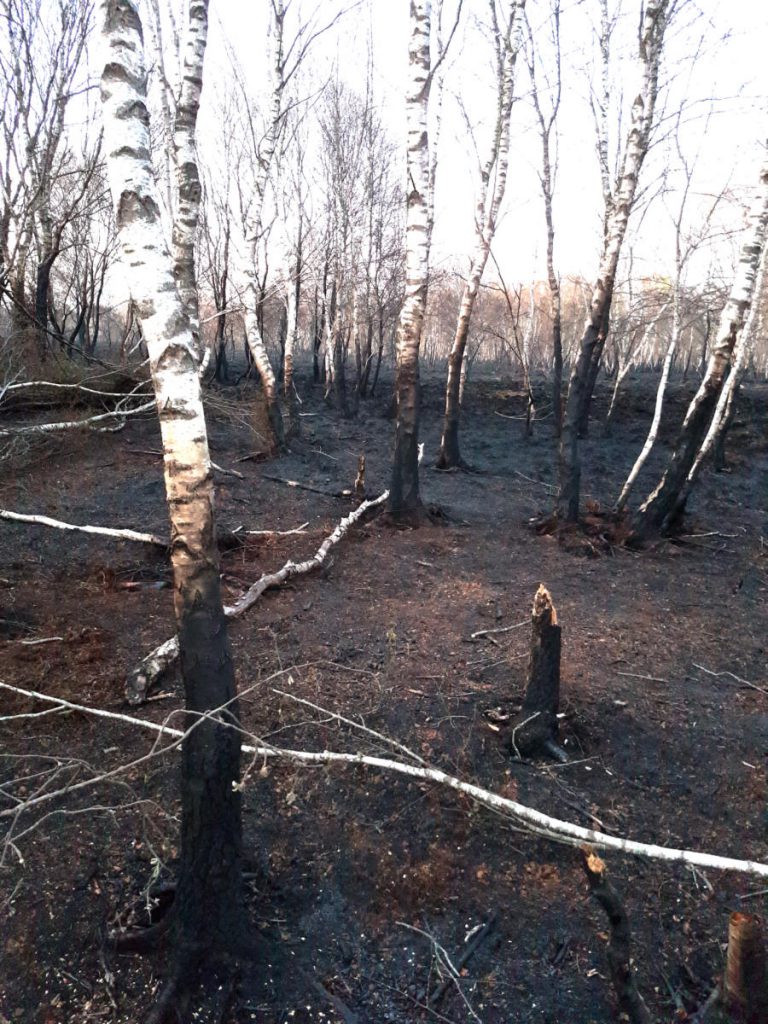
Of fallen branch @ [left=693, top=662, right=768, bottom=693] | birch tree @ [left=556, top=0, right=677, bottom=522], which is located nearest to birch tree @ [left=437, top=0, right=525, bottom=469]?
birch tree @ [left=556, top=0, right=677, bottom=522]

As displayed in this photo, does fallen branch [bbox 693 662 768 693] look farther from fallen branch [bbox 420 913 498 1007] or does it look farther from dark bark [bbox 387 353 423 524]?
dark bark [bbox 387 353 423 524]

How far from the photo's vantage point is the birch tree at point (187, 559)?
7.71 feet

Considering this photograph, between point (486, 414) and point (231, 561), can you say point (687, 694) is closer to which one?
point (231, 561)

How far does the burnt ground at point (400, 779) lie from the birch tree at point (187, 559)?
208mm

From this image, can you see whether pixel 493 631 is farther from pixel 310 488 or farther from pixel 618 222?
pixel 618 222

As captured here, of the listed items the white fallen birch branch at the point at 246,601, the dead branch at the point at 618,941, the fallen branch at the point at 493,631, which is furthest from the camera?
the fallen branch at the point at 493,631

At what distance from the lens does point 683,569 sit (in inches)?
291

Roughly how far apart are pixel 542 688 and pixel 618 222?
6088mm

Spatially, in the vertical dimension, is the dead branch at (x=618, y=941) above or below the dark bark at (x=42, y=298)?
below

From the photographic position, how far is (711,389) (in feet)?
23.3

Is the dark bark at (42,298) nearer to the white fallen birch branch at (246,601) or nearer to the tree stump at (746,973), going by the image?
the white fallen birch branch at (246,601)

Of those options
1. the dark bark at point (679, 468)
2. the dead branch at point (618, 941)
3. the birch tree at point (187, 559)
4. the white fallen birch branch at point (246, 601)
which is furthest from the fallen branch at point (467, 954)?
the dark bark at point (679, 468)

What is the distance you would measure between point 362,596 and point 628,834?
345 cm

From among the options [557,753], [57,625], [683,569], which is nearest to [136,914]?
[557,753]
